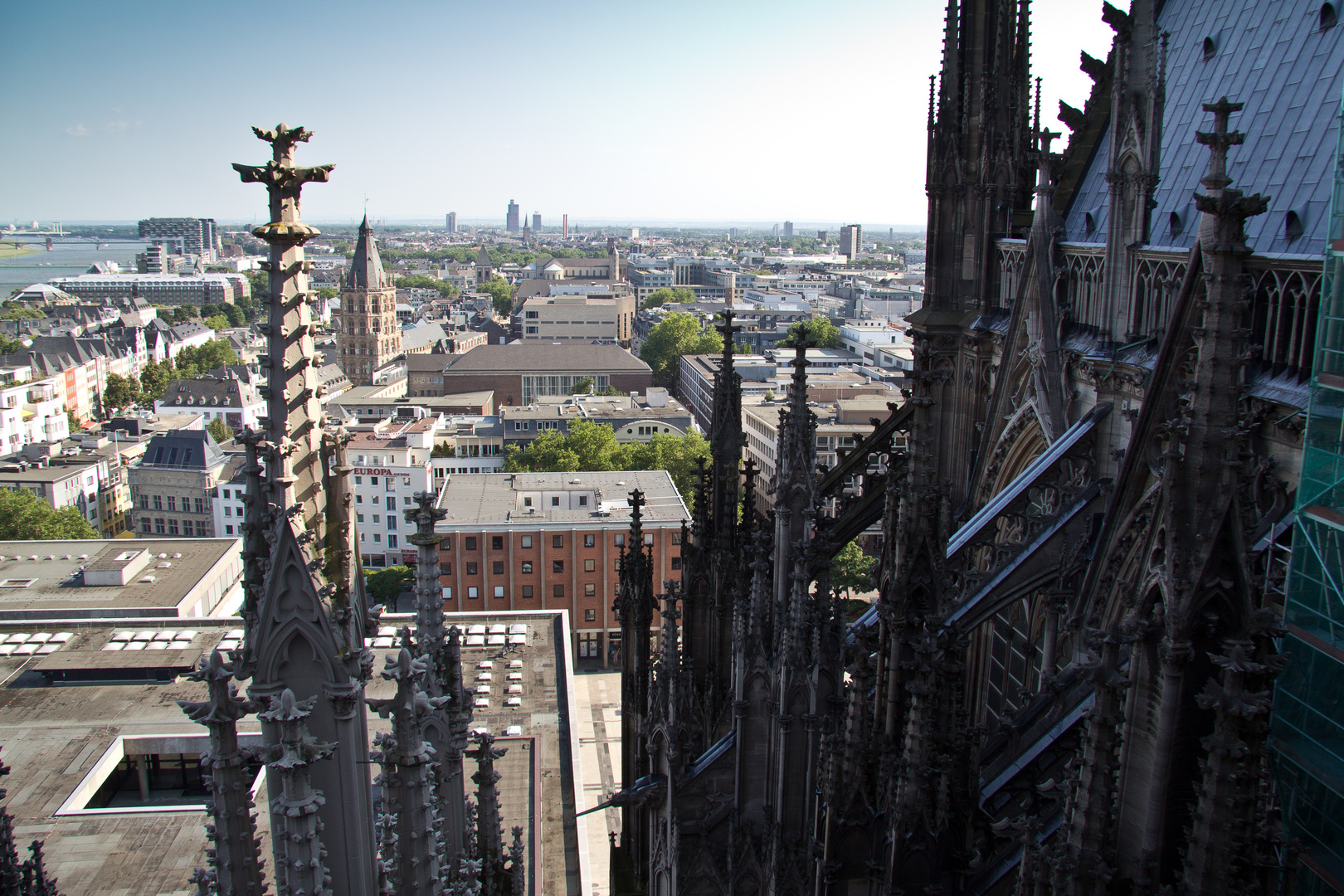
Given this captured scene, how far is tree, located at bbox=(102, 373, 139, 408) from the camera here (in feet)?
396

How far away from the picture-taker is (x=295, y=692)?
20.7 ft

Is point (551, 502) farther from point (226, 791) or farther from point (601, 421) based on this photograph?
point (226, 791)

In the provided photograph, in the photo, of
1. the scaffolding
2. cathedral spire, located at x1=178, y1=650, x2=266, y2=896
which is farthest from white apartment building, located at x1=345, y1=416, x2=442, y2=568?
cathedral spire, located at x1=178, y1=650, x2=266, y2=896

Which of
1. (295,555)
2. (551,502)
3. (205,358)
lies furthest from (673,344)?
(295,555)

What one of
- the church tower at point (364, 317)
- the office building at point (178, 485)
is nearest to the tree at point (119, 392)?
the church tower at point (364, 317)

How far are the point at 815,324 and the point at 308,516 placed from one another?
138m

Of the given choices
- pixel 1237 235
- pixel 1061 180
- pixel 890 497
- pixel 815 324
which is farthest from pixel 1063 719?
pixel 815 324

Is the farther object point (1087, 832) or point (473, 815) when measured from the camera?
point (473, 815)

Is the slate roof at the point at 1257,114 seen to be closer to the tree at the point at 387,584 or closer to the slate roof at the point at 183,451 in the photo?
the tree at the point at 387,584

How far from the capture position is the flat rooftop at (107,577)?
156 feet

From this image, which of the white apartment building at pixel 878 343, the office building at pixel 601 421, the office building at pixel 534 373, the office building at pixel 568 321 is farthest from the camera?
the office building at pixel 568 321

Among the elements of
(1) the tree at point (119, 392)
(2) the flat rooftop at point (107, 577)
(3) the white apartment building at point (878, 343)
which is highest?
(3) the white apartment building at point (878, 343)

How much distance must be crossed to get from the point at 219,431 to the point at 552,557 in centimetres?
5600

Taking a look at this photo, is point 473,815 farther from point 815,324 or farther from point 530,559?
point 815,324
